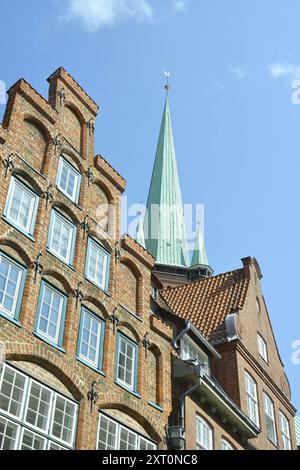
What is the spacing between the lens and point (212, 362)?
22.6m

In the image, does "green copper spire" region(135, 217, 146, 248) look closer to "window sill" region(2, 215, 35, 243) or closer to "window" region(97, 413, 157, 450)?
"window" region(97, 413, 157, 450)

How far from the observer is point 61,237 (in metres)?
15.9

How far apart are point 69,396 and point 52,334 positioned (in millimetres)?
1406

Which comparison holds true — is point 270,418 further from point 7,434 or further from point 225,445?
point 7,434

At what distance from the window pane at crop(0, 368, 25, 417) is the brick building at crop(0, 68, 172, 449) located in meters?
0.02

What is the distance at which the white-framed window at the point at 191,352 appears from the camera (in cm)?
1984

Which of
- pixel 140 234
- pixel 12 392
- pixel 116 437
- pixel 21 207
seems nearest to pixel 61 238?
pixel 21 207

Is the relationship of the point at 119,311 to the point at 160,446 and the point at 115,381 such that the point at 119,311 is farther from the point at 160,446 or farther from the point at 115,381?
the point at 160,446

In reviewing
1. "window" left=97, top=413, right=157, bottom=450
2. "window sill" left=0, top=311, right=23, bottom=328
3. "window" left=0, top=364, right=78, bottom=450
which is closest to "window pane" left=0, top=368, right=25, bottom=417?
"window" left=0, top=364, right=78, bottom=450

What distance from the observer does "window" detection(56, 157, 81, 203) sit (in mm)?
16906

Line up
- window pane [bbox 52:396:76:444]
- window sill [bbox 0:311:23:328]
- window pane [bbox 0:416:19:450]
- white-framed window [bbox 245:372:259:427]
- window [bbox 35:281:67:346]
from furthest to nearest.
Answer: white-framed window [bbox 245:372:259:427]
window [bbox 35:281:67:346]
window pane [bbox 52:396:76:444]
window sill [bbox 0:311:23:328]
window pane [bbox 0:416:19:450]

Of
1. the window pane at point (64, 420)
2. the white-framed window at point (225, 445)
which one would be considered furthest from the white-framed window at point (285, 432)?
the window pane at point (64, 420)

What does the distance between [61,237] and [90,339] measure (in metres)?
2.66

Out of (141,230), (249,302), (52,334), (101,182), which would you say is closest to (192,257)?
(141,230)
